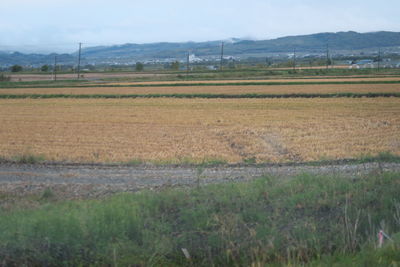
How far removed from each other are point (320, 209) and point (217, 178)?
526 cm

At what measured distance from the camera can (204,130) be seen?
1155 inches

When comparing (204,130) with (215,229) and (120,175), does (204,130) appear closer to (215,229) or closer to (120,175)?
(120,175)

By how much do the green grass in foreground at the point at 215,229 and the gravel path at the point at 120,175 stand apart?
8.72 feet

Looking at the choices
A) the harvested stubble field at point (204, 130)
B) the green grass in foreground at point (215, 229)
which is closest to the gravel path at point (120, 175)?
the harvested stubble field at point (204, 130)

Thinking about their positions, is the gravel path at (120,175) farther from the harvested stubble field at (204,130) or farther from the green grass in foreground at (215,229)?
the green grass in foreground at (215,229)

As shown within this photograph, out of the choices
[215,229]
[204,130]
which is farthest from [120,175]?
[204,130]

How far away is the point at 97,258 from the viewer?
789cm

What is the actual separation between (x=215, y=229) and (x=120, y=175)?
7.87 metres

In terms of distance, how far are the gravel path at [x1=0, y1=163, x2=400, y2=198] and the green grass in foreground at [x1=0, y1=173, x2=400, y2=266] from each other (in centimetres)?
266

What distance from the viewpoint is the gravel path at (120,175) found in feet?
43.6

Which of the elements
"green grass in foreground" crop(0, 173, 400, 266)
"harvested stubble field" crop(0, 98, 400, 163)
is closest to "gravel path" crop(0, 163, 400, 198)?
"harvested stubble field" crop(0, 98, 400, 163)

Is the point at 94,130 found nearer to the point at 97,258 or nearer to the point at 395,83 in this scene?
the point at 97,258

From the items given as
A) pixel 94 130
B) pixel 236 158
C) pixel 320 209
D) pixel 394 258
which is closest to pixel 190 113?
pixel 94 130

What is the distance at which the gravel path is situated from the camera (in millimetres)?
13297
